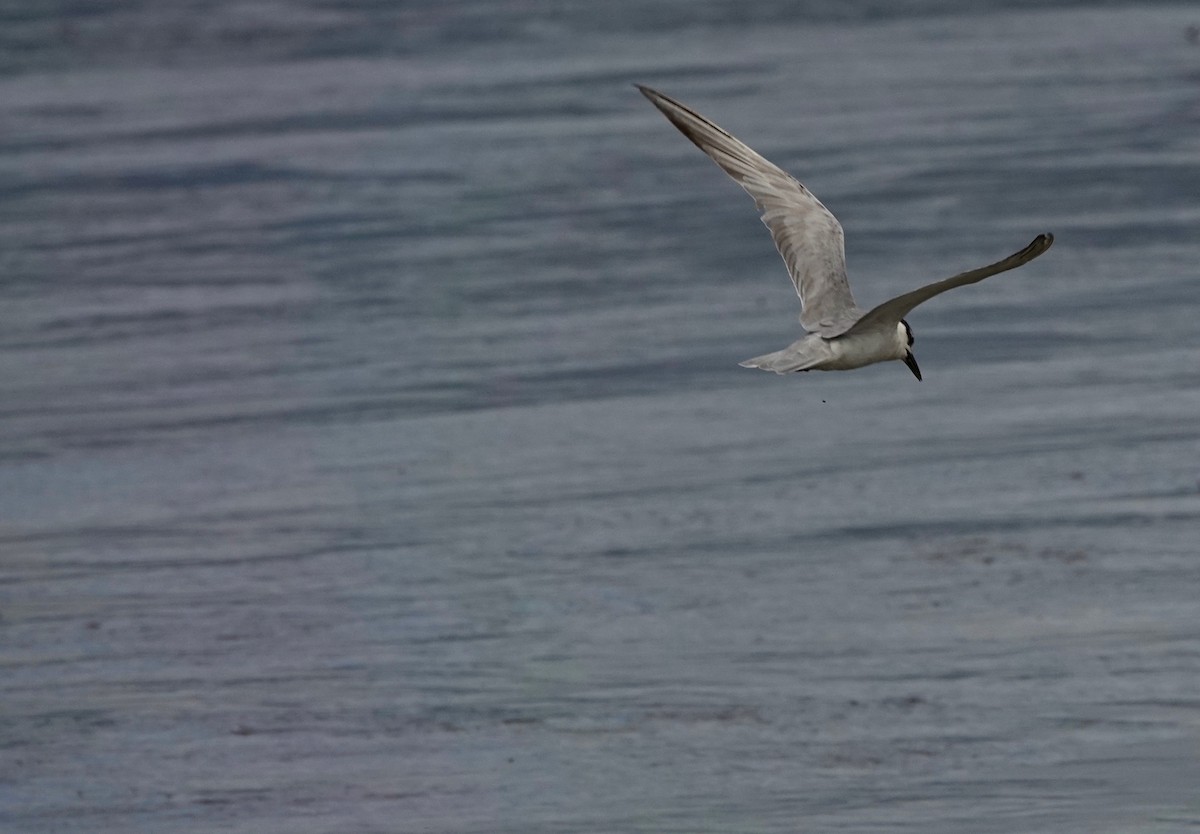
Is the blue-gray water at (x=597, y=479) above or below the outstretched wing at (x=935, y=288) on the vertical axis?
below

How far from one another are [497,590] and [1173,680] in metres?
2.46

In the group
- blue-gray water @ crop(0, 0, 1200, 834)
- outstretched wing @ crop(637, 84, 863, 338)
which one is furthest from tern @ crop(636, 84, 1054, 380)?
blue-gray water @ crop(0, 0, 1200, 834)

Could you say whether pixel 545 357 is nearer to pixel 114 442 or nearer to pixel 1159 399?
pixel 114 442

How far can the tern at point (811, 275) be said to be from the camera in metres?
7.00

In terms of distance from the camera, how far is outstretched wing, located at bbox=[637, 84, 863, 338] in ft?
25.5

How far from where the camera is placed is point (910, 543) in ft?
30.2

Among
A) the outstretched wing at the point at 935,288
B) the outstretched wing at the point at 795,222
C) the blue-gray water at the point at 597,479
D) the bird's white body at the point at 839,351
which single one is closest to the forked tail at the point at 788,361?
the bird's white body at the point at 839,351

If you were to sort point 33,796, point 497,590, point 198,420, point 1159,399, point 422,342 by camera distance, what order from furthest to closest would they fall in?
point 422,342
point 198,420
point 1159,399
point 497,590
point 33,796

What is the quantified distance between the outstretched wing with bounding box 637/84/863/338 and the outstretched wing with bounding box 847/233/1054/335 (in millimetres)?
360

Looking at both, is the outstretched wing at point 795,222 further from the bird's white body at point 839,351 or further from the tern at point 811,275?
the bird's white body at point 839,351

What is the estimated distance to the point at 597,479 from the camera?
10.1 m

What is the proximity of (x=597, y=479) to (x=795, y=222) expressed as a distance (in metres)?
2.18

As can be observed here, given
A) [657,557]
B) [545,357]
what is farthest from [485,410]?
[657,557]

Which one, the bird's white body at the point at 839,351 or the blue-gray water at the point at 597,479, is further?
the blue-gray water at the point at 597,479
